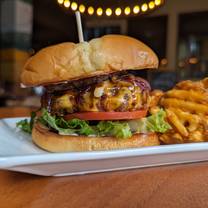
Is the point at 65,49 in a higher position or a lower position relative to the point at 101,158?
higher

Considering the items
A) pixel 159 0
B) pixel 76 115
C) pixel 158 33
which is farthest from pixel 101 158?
pixel 158 33

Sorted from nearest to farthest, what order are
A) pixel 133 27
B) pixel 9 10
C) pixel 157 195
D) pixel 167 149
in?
pixel 157 195 < pixel 167 149 < pixel 9 10 < pixel 133 27

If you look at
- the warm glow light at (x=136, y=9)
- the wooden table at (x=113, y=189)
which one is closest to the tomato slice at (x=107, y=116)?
the wooden table at (x=113, y=189)

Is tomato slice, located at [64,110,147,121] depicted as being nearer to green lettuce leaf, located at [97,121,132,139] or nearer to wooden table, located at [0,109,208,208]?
green lettuce leaf, located at [97,121,132,139]

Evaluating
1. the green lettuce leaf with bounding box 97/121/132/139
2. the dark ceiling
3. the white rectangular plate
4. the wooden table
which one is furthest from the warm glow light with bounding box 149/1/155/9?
the dark ceiling

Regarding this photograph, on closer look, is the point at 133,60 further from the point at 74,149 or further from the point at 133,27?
the point at 133,27

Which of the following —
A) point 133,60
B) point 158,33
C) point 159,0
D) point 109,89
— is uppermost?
point 159,0

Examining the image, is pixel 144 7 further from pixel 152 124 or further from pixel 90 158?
pixel 90 158
